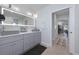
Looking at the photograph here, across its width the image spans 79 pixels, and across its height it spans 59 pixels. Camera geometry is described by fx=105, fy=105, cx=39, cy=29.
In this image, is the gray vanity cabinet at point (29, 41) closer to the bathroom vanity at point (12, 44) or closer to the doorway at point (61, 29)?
the bathroom vanity at point (12, 44)

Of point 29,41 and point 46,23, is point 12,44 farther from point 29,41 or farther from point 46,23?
point 46,23

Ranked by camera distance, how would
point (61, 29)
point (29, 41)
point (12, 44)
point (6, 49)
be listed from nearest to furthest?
1. point (6, 49)
2. point (12, 44)
3. point (29, 41)
4. point (61, 29)

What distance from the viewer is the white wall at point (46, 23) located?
5.43 meters

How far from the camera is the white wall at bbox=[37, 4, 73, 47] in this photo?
5.43 metres

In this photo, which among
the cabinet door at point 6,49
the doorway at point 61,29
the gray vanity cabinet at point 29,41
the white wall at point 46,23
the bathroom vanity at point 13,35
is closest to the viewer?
the cabinet door at point 6,49

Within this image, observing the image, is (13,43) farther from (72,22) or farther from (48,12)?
(48,12)

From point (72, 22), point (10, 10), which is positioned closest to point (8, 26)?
point (10, 10)

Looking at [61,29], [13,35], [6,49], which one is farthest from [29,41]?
[61,29]

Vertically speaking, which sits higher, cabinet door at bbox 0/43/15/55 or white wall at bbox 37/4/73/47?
white wall at bbox 37/4/73/47

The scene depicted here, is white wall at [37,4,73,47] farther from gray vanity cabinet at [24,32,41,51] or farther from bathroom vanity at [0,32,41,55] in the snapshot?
bathroom vanity at [0,32,41,55]

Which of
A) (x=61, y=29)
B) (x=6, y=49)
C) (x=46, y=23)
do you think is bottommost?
(x=6, y=49)

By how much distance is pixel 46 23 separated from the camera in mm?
5836

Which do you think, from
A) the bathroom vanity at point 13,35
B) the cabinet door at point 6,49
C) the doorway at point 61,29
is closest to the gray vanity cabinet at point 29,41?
the bathroom vanity at point 13,35

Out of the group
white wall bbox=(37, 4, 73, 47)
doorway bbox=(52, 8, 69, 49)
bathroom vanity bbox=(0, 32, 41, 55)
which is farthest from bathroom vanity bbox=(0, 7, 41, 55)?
doorway bbox=(52, 8, 69, 49)
